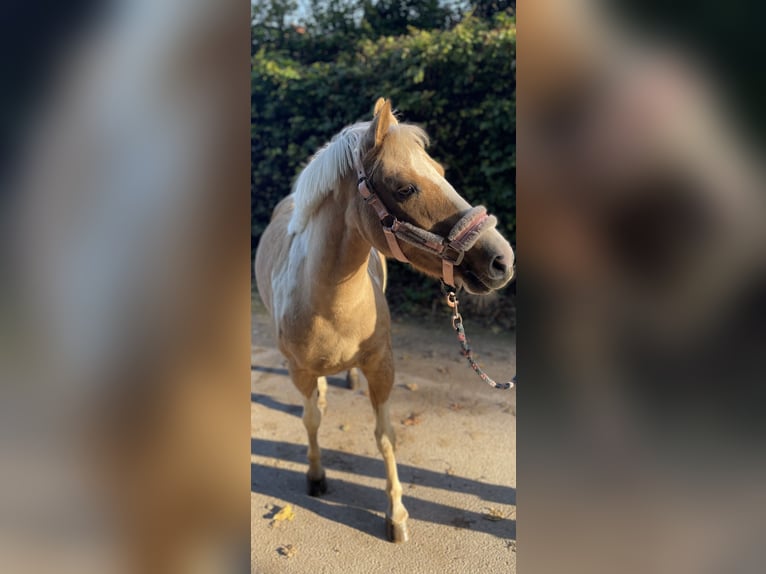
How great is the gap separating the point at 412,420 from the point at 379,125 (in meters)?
2.60

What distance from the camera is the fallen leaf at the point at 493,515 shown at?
2689 mm

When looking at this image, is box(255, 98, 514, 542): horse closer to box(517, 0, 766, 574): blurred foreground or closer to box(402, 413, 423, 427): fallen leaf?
box(517, 0, 766, 574): blurred foreground

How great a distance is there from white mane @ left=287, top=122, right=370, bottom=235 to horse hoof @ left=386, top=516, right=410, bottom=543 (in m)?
1.65

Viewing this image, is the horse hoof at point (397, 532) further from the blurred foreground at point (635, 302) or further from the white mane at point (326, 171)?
the blurred foreground at point (635, 302)

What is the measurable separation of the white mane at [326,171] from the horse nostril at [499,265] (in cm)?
74

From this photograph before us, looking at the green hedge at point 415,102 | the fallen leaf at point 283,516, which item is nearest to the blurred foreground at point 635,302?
the fallen leaf at point 283,516

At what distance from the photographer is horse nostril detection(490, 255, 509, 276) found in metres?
1.67

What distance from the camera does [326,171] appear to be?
211 centimetres

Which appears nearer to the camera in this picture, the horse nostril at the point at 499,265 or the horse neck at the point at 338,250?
the horse nostril at the point at 499,265

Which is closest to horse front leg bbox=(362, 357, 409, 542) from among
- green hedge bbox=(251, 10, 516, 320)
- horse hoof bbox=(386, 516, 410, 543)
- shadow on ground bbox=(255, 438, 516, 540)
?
horse hoof bbox=(386, 516, 410, 543)

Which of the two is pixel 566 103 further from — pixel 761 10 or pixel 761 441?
pixel 761 441

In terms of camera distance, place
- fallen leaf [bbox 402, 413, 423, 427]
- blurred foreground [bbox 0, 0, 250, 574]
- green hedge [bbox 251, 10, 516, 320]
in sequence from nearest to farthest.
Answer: blurred foreground [bbox 0, 0, 250, 574] < fallen leaf [bbox 402, 413, 423, 427] < green hedge [bbox 251, 10, 516, 320]

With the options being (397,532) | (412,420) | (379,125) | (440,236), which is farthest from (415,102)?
(397,532)

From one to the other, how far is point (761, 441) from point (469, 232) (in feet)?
3.47
